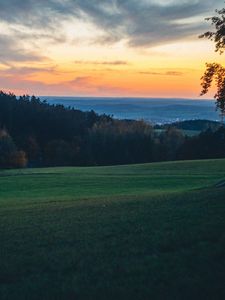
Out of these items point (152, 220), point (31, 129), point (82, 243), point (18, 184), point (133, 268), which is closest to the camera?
point (133, 268)

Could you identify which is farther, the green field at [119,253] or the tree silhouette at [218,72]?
the tree silhouette at [218,72]

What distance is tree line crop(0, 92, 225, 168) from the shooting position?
103750mm

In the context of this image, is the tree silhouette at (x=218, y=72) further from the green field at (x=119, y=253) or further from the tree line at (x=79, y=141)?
the tree line at (x=79, y=141)

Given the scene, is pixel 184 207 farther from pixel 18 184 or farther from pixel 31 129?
pixel 31 129

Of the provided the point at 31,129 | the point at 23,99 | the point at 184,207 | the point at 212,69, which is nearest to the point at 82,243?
the point at 184,207

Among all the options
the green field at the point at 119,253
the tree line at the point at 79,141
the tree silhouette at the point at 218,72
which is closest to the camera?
the green field at the point at 119,253

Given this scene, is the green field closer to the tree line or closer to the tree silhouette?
the tree silhouette

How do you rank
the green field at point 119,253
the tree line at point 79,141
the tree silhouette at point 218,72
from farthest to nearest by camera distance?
the tree line at point 79,141, the tree silhouette at point 218,72, the green field at point 119,253

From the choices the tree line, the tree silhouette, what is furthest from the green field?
the tree line

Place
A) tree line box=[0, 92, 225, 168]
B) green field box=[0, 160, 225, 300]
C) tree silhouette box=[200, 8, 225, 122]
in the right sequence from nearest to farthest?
green field box=[0, 160, 225, 300]
tree silhouette box=[200, 8, 225, 122]
tree line box=[0, 92, 225, 168]

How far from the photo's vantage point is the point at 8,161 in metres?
103

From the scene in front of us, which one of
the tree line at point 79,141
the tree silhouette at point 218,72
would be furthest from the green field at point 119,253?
the tree line at point 79,141

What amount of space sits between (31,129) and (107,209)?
115614 mm

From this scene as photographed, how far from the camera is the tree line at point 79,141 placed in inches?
4085
